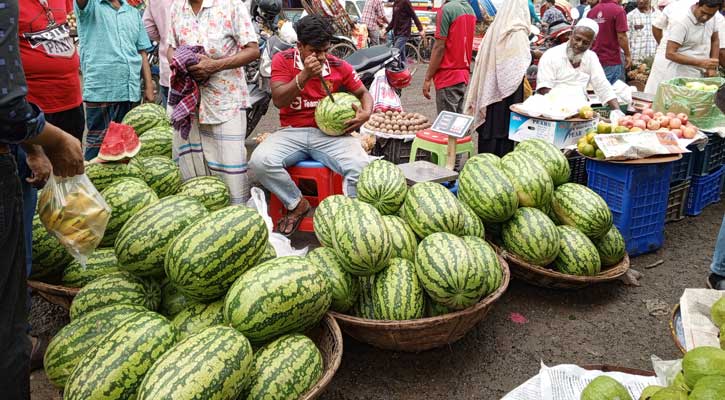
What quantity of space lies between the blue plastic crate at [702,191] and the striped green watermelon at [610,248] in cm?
204

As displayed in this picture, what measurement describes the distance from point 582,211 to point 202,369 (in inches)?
114

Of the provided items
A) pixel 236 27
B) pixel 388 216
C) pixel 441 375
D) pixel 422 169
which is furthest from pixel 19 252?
pixel 422 169

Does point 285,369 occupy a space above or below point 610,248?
above

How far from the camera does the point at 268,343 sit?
2.41m

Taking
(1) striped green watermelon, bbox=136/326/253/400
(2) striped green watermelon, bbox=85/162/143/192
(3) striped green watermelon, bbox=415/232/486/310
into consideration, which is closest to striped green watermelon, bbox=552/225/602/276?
(3) striped green watermelon, bbox=415/232/486/310

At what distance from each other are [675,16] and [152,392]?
6.88 meters

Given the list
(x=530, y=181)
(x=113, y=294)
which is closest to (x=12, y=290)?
(x=113, y=294)

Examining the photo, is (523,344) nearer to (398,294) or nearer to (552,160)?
(398,294)

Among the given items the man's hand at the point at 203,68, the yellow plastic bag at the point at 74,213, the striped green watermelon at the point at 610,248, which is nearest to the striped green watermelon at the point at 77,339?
the yellow plastic bag at the point at 74,213

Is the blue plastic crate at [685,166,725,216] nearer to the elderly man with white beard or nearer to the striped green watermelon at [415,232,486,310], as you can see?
the elderly man with white beard

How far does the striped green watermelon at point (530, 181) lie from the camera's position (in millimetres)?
3695

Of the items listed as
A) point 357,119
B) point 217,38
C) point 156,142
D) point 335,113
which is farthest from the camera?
point 357,119

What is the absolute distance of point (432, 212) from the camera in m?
3.22

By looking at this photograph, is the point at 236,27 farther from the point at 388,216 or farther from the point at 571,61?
the point at 571,61
